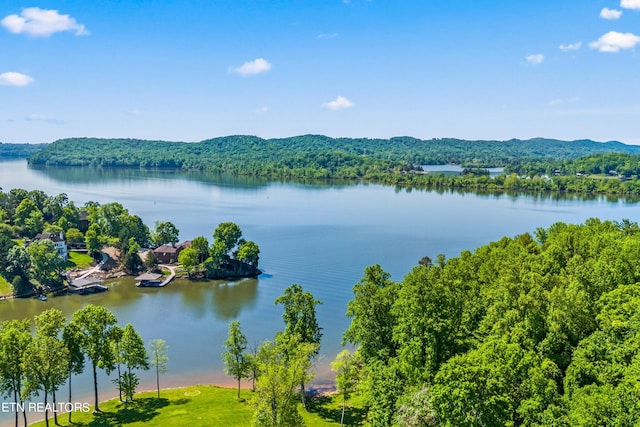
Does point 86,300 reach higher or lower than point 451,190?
lower

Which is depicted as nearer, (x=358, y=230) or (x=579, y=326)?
(x=579, y=326)

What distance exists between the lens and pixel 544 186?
184 meters

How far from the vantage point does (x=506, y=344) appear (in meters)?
21.1

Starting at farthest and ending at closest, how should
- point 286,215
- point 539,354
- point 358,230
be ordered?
point 286,215 → point 358,230 → point 539,354

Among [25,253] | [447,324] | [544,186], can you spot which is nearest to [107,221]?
[25,253]

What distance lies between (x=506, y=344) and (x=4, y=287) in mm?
61138

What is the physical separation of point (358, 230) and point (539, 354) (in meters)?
75.0

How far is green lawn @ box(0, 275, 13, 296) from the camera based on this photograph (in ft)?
188

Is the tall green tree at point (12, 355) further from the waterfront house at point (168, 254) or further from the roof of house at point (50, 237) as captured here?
the roof of house at point (50, 237)

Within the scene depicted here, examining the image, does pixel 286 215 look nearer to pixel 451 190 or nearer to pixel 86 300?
pixel 86 300

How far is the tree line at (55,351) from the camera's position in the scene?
2588cm

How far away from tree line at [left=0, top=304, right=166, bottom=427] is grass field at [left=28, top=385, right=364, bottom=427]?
1061 mm

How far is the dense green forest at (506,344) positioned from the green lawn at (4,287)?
4832 cm

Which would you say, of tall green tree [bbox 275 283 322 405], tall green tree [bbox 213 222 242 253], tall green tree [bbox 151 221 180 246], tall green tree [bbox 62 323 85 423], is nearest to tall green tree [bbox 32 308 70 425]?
tall green tree [bbox 62 323 85 423]
